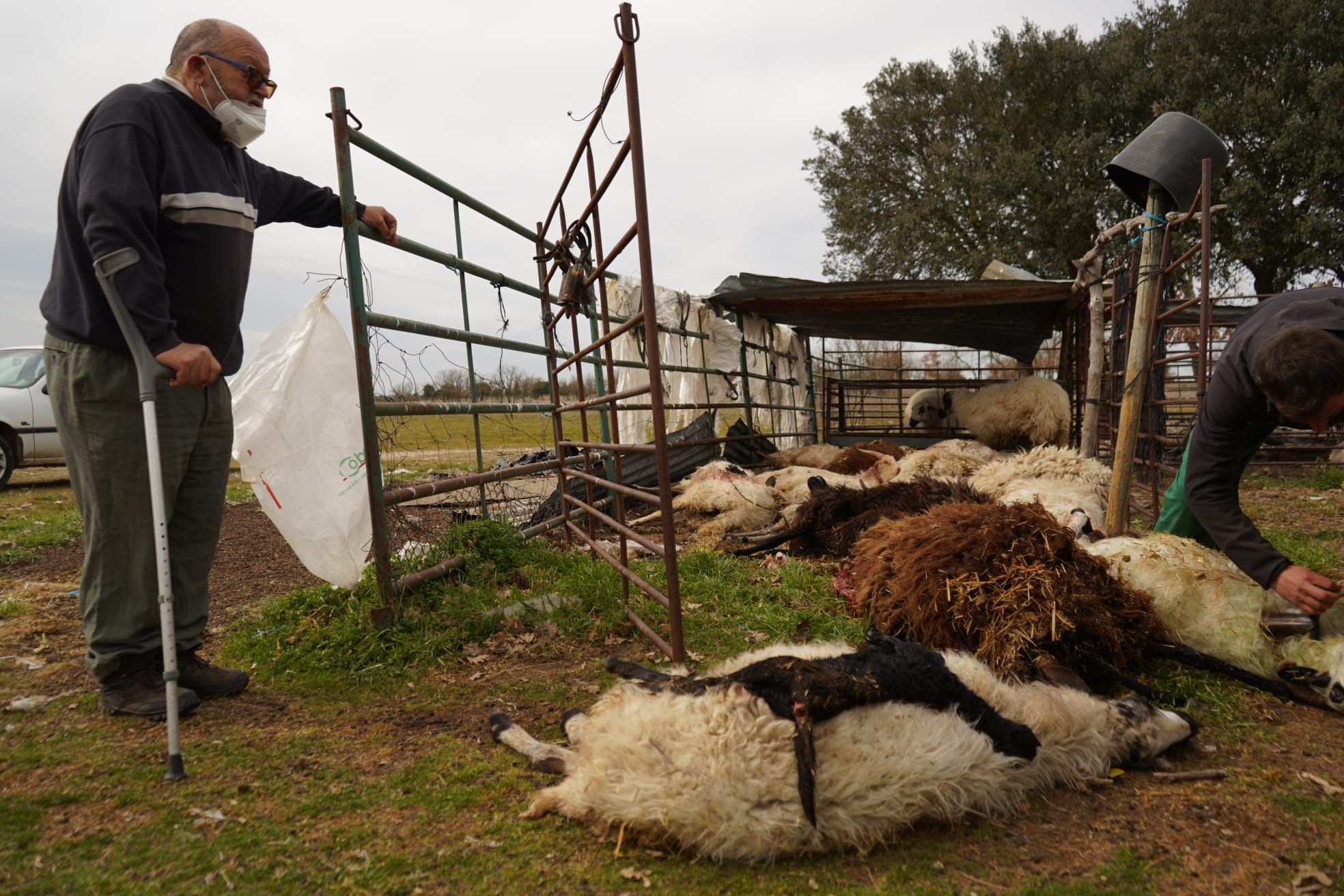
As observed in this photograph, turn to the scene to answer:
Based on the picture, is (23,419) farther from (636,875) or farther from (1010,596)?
(1010,596)

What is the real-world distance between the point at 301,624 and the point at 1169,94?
742 inches

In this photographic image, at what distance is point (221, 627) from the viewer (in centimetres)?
337

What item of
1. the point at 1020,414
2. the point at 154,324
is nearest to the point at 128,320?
the point at 154,324

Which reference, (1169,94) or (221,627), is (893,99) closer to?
(1169,94)

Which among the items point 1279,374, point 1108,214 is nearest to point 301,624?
point 1279,374

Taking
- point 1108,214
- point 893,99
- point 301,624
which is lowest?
point 301,624

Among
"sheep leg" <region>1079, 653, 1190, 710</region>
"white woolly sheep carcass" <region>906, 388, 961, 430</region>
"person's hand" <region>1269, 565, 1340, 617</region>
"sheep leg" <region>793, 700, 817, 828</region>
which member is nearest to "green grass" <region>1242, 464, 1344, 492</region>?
"white woolly sheep carcass" <region>906, 388, 961, 430</region>

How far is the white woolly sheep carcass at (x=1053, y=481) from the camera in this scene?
454 centimetres

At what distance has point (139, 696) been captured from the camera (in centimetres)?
230

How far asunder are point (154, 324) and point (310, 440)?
1.13 m

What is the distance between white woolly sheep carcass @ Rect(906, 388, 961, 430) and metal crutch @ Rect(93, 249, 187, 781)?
11.2 m

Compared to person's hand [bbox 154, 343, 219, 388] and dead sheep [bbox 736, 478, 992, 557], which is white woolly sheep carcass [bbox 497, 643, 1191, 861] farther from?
dead sheep [bbox 736, 478, 992, 557]

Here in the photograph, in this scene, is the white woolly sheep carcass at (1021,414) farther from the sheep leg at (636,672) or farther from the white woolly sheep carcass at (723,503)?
the sheep leg at (636,672)

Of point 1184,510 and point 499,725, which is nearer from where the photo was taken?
point 499,725
